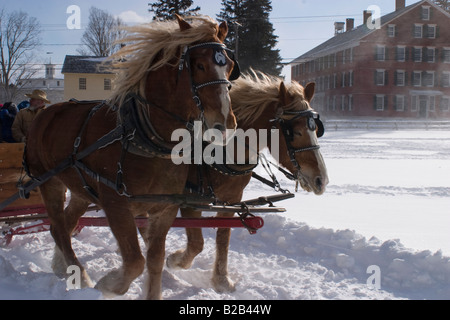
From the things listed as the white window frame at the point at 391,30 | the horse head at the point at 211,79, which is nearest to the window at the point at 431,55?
the white window frame at the point at 391,30

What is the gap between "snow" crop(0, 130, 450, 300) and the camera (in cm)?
455

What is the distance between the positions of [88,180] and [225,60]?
1609mm

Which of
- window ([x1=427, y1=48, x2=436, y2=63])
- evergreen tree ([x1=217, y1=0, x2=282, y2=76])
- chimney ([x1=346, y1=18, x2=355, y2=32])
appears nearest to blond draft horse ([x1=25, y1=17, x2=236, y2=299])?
evergreen tree ([x1=217, y1=0, x2=282, y2=76])

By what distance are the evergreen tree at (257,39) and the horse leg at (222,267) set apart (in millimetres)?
27869

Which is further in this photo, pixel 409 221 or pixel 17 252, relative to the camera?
pixel 409 221

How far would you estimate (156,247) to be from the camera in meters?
3.95

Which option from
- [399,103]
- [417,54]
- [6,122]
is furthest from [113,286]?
[417,54]

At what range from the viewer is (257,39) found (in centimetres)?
3206

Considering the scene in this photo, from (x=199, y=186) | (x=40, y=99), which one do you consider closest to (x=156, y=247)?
(x=199, y=186)

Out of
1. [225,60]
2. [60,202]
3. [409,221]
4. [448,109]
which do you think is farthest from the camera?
[448,109]

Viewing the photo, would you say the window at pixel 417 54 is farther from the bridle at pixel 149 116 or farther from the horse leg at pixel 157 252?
the horse leg at pixel 157 252

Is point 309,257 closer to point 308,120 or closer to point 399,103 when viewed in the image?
point 308,120

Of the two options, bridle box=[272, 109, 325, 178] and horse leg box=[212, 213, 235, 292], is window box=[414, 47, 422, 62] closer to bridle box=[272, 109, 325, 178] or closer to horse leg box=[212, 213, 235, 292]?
bridle box=[272, 109, 325, 178]
